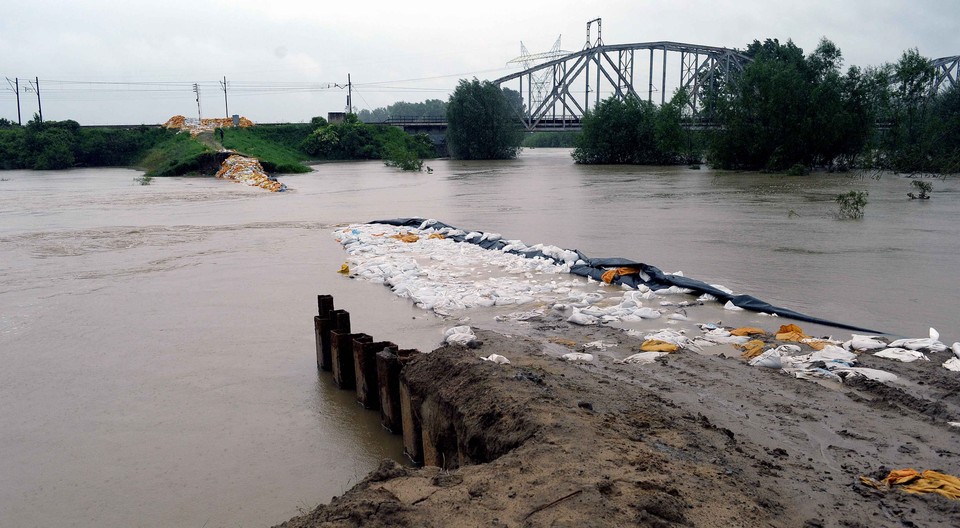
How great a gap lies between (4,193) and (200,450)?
29972mm

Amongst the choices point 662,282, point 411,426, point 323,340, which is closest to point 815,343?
point 662,282

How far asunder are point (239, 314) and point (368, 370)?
3529 mm

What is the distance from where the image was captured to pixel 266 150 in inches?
1965

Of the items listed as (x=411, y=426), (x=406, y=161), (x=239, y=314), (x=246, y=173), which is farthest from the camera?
(x=406, y=161)

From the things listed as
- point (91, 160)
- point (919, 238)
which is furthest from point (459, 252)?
point (91, 160)

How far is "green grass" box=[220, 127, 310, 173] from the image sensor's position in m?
42.1

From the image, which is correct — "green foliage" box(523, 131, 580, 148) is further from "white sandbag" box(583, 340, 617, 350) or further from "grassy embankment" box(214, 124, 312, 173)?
"white sandbag" box(583, 340, 617, 350)

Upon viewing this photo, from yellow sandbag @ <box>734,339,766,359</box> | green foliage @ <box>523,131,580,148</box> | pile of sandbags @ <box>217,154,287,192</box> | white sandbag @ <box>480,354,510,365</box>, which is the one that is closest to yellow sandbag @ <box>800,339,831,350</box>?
yellow sandbag @ <box>734,339,766,359</box>

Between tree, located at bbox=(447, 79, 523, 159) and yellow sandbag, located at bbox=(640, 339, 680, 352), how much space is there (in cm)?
5950

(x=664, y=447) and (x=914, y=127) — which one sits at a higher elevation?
(x=914, y=127)

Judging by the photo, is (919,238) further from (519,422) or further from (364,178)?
(364,178)

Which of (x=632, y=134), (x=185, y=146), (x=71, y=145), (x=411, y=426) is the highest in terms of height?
(x=71, y=145)

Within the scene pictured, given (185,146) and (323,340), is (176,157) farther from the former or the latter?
(323,340)

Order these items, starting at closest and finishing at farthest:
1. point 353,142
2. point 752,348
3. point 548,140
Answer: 1. point 752,348
2. point 353,142
3. point 548,140
